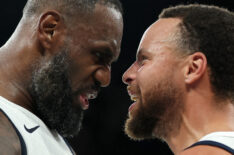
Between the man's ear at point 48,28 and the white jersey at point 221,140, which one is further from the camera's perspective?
the man's ear at point 48,28

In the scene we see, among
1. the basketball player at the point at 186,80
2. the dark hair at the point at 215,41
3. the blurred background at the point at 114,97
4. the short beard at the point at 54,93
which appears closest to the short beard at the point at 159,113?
the basketball player at the point at 186,80

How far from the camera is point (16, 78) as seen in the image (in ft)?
5.04

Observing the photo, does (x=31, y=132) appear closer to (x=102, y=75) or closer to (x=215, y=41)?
(x=102, y=75)

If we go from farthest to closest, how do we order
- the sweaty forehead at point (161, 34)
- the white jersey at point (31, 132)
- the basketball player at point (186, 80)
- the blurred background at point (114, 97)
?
the blurred background at point (114, 97) → the sweaty forehead at point (161, 34) → the basketball player at point (186, 80) → the white jersey at point (31, 132)

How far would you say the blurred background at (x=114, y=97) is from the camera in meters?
4.18

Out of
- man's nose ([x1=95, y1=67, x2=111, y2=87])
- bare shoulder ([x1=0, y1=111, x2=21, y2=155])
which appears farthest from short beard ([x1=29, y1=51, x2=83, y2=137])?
bare shoulder ([x1=0, y1=111, x2=21, y2=155])

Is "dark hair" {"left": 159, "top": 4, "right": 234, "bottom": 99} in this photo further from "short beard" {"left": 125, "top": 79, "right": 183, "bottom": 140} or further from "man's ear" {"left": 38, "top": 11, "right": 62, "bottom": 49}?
"man's ear" {"left": 38, "top": 11, "right": 62, "bottom": 49}

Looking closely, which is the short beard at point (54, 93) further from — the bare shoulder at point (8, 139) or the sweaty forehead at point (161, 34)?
the sweaty forehead at point (161, 34)

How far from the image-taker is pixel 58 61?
1602 mm

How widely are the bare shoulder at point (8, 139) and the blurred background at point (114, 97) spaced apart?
2.85 m

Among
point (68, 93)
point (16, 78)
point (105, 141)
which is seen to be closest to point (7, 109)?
point (16, 78)

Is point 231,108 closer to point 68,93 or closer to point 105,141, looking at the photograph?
point 68,93

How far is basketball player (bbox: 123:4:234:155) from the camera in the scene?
151 centimetres

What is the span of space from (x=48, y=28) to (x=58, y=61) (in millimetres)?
144
